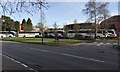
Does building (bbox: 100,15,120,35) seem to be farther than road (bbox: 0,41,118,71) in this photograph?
Yes

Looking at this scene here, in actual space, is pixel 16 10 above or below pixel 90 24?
below

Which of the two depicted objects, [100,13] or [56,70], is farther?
[100,13]

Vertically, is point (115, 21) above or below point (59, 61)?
above

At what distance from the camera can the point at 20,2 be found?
3.83m

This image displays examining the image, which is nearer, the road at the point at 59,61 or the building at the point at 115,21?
the road at the point at 59,61

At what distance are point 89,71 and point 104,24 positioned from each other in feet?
93.0

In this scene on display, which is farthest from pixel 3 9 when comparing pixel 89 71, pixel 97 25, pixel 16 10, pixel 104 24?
pixel 104 24

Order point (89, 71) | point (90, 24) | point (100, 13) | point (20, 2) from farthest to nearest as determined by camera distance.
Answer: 1. point (90, 24)
2. point (100, 13)
3. point (89, 71)
4. point (20, 2)

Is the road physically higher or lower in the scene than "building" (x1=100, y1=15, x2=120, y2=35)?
lower

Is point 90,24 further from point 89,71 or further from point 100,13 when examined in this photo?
point 89,71

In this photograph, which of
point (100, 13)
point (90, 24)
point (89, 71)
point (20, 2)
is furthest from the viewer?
point (90, 24)

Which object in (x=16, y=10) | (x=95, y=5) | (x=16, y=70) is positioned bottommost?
(x=16, y=70)

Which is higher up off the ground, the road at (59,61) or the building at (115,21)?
the building at (115,21)

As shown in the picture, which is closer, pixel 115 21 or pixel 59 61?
pixel 59 61
